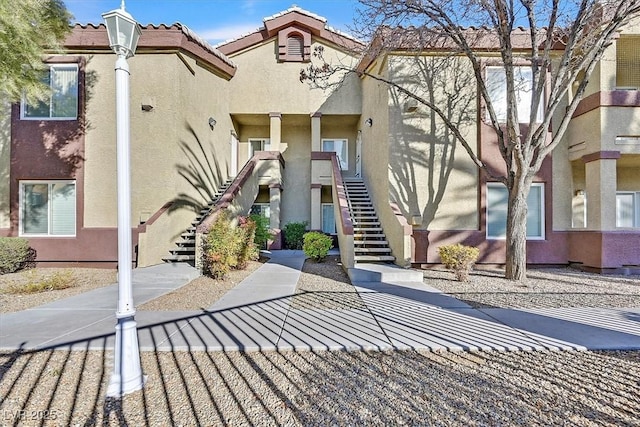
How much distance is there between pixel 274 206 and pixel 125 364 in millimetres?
9879

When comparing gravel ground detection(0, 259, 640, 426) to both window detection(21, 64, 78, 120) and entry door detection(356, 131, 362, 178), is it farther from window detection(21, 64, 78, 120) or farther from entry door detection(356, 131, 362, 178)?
entry door detection(356, 131, 362, 178)

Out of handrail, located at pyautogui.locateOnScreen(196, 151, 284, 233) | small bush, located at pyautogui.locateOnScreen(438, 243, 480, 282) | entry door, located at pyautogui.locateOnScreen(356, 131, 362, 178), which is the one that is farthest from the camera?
entry door, located at pyautogui.locateOnScreen(356, 131, 362, 178)

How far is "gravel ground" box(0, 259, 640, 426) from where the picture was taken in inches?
98.6

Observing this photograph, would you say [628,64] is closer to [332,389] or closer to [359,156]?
[359,156]

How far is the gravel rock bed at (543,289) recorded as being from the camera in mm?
5619

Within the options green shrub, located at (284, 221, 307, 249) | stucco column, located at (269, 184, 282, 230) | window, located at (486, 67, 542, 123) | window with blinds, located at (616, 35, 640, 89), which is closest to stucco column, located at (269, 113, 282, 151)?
stucco column, located at (269, 184, 282, 230)

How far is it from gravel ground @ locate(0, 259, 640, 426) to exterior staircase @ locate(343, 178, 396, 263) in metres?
5.24

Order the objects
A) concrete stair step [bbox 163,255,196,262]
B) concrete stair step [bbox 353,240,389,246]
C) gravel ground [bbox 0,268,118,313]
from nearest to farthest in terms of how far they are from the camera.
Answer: gravel ground [bbox 0,268,118,313] → concrete stair step [bbox 163,255,196,262] → concrete stair step [bbox 353,240,389,246]

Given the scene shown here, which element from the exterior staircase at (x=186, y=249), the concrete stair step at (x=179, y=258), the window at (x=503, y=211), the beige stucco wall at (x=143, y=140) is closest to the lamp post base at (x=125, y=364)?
the exterior staircase at (x=186, y=249)

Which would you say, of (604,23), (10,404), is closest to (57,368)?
(10,404)

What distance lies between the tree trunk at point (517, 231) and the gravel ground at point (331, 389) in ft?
12.9

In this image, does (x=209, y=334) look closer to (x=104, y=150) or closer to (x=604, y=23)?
(x=104, y=150)

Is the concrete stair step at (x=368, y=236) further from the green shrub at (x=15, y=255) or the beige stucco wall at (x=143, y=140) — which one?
the green shrub at (x=15, y=255)

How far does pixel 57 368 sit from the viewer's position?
326cm
